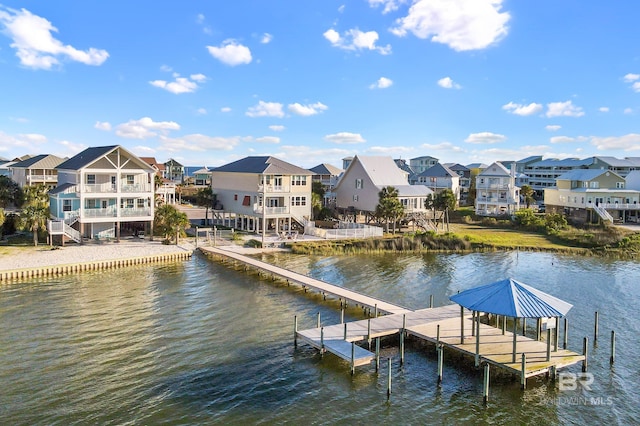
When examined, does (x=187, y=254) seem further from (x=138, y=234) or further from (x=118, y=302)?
(x=118, y=302)

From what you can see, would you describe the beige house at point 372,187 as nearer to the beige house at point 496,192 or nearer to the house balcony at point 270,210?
the house balcony at point 270,210

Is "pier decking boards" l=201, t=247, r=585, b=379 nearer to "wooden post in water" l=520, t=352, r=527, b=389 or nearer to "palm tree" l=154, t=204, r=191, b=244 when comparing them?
"wooden post in water" l=520, t=352, r=527, b=389

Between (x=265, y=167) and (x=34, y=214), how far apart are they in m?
20.5

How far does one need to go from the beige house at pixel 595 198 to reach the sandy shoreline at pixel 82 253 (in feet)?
168

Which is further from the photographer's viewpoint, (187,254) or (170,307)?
(187,254)

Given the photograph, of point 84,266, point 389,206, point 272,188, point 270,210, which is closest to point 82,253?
point 84,266

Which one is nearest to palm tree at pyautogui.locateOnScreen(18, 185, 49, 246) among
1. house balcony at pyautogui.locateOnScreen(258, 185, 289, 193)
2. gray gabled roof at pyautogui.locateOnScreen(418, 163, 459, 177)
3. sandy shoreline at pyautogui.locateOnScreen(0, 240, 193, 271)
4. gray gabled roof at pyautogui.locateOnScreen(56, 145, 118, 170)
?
sandy shoreline at pyautogui.locateOnScreen(0, 240, 193, 271)

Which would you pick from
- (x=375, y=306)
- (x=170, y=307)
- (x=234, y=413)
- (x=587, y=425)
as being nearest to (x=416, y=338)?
(x=375, y=306)

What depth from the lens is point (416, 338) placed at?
23406 mm

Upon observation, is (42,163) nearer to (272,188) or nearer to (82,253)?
(82,253)

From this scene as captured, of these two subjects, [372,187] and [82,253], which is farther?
[372,187]

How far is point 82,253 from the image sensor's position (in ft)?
128

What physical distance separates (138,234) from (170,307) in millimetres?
22029

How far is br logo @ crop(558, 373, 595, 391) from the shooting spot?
19000mm
